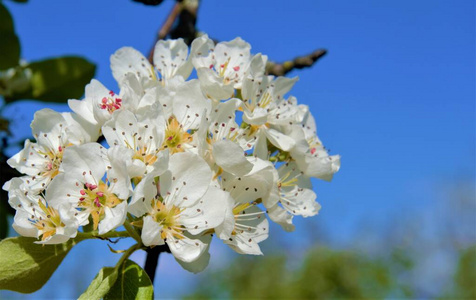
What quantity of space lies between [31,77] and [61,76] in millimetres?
158

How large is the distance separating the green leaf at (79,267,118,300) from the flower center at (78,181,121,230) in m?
0.12

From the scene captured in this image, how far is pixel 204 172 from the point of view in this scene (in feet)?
3.85

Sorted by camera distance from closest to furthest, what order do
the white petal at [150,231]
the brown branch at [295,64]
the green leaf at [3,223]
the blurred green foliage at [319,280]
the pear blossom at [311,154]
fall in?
the white petal at [150,231] < the pear blossom at [311,154] < the brown branch at [295,64] < the green leaf at [3,223] < the blurred green foliage at [319,280]

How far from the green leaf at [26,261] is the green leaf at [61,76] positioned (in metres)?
0.88

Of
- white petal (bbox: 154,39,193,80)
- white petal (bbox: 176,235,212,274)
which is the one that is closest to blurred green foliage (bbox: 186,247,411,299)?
white petal (bbox: 154,39,193,80)

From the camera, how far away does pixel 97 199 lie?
3.87ft

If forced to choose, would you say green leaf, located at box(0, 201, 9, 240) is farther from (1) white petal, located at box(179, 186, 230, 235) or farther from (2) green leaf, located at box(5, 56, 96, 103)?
(1) white petal, located at box(179, 186, 230, 235)

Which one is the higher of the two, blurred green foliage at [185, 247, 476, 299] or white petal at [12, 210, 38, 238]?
white petal at [12, 210, 38, 238]

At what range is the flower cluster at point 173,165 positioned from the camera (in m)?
1.15

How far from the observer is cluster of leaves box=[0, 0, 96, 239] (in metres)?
1.89

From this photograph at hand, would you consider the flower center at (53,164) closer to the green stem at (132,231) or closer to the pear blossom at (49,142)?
the pear blossom at (49,142)

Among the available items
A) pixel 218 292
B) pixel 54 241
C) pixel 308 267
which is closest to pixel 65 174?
pixel 54 241

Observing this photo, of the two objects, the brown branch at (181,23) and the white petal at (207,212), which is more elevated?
the brown branch at (181,23)

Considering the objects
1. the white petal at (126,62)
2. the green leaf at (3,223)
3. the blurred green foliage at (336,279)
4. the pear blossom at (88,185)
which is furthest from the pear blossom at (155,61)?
the blurred green foliage at (336,279)
